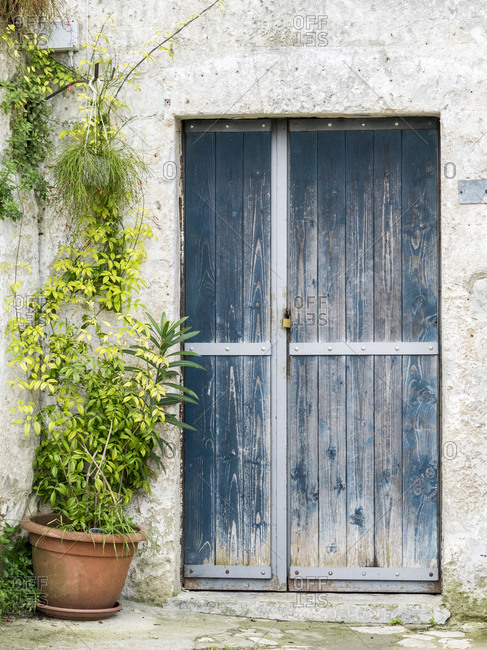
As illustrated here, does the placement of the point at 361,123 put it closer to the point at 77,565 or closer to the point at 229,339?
the point at 229,339

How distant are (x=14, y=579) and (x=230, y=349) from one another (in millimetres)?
1612

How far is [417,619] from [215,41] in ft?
10.6

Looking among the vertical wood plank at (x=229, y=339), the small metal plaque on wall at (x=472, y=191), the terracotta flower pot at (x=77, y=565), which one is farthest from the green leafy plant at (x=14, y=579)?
the small metal plaque on wall at (x=472, y=191)

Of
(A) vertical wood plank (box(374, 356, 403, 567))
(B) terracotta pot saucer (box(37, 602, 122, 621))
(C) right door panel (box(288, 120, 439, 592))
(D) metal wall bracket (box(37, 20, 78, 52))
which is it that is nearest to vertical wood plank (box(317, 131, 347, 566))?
(C) right door panel (box(288, 120, 439, 592))

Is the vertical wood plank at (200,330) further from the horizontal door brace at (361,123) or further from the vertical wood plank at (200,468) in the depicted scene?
the horizontal door brace at (361,123)

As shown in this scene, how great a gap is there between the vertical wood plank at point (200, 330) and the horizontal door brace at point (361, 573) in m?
0.51

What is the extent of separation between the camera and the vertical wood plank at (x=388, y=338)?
447cm

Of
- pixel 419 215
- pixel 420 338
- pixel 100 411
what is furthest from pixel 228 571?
pixel 419 215

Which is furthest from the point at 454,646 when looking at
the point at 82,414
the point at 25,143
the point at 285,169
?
the point at 25,143

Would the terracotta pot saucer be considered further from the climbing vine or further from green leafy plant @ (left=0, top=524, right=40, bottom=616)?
the climbing vine

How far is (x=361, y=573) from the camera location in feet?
14.7

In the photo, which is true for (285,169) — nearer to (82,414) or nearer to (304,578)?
(82,414)

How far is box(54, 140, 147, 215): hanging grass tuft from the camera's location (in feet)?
13.6

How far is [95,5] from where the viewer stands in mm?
4469
